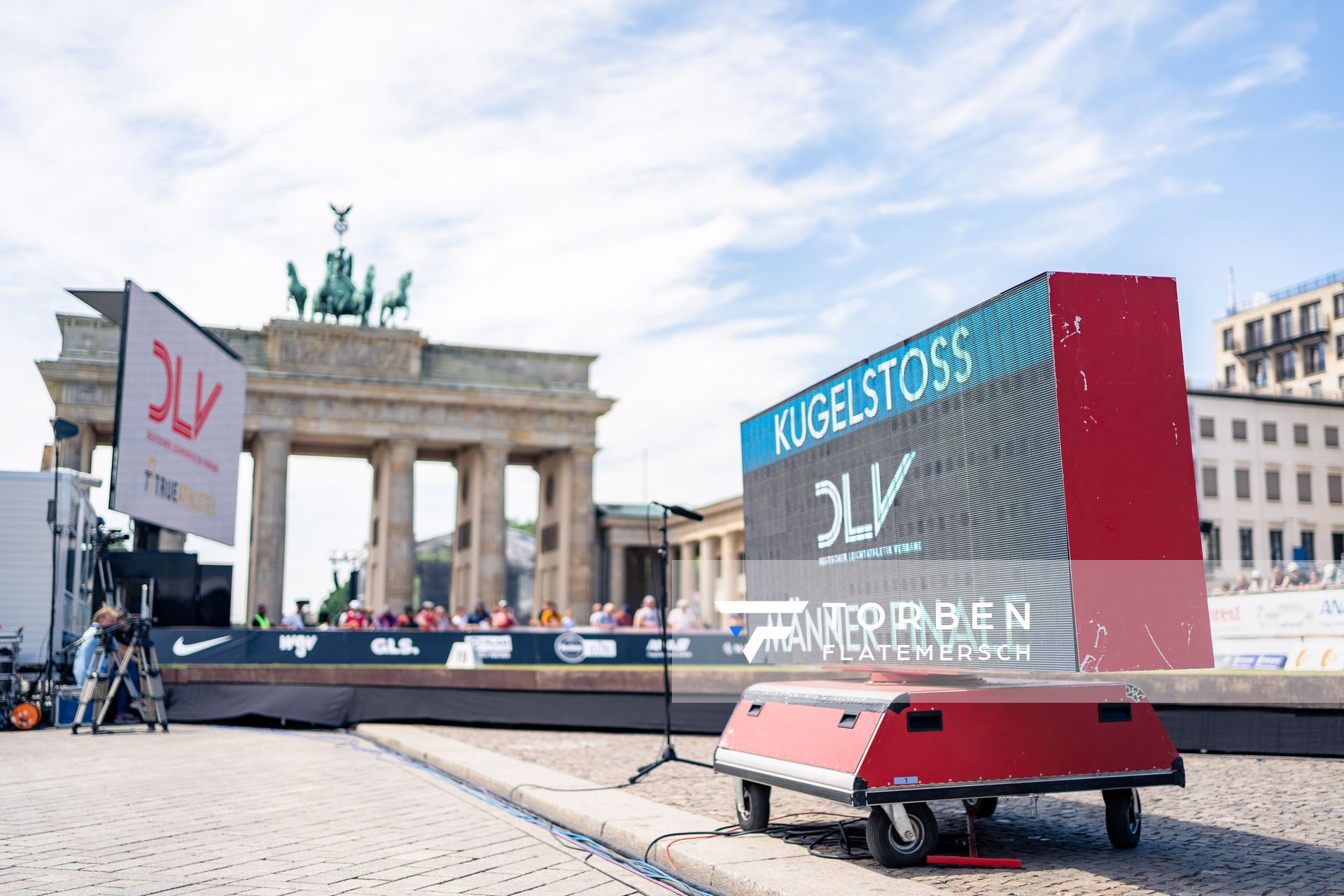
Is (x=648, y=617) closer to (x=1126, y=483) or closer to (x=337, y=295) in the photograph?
(x=1126, y=483)

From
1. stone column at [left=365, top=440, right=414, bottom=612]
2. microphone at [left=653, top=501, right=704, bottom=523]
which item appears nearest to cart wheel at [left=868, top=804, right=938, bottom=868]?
microphone at [left=653, top=501, right=704, bottom=523]

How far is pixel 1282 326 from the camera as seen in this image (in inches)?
3177

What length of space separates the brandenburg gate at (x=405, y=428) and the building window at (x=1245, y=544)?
35459 millimetres

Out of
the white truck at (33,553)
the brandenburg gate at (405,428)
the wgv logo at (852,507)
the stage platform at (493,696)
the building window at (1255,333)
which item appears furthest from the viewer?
the building window at (1255,333)

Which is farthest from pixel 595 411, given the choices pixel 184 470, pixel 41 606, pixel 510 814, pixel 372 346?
pixel 510 814

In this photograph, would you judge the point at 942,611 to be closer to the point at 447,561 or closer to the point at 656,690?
the point at 656,690

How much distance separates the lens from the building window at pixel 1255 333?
82250 millimetres

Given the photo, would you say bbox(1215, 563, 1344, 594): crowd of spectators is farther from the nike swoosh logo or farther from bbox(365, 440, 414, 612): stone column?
bbox(365, 440, 414, 612): stone column

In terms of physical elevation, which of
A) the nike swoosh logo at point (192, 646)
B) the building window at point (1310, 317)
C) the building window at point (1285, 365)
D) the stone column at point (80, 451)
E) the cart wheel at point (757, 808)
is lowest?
the cart wheel at point (757, 808)

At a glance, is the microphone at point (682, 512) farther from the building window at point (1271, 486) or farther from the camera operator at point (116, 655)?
the building window at point (1271, 486)

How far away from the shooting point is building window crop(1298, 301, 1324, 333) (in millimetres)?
77062

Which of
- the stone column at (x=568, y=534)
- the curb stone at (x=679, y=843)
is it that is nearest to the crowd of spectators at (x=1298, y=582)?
the curb stone at (x=679, y=843)

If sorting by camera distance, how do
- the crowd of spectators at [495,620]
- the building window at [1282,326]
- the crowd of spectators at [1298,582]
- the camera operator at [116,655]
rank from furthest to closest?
the building window at [1282,326], the crowd of spectators at [1298,582], the crowd of spectators at [495,620], the camera operator at [116,655]

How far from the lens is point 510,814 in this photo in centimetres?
964
